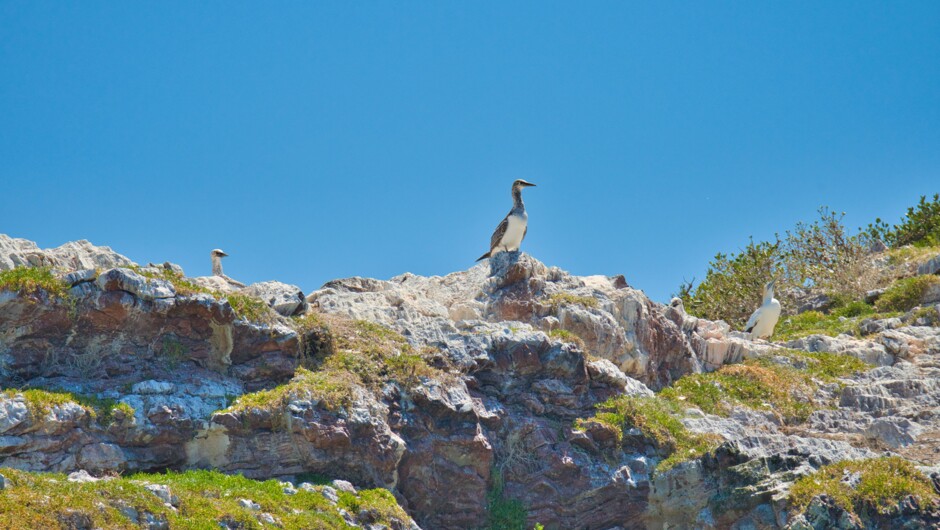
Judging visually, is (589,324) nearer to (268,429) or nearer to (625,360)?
(625,360)

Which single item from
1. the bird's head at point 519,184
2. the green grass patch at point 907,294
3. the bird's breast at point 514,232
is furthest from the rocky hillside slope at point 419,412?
the green grass patch at point 907,294

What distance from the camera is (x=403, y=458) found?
55.9 ft

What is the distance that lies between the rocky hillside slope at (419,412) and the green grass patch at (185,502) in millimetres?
67

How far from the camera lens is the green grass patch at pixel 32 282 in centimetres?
1605

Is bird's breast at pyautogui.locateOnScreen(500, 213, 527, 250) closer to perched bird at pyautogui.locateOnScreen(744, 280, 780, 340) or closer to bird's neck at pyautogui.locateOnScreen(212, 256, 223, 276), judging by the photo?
bird's neck at pyautogui.locateOnScreen(212, 256, 223, 276)

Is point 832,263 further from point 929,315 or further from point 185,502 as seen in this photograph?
point 185,502

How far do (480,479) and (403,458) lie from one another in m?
1.43

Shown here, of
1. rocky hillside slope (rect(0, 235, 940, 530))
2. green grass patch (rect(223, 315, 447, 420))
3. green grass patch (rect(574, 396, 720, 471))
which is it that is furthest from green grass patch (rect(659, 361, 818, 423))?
green grass patch (rect(223, 315, 447, 420))

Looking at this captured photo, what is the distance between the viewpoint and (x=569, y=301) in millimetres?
22062

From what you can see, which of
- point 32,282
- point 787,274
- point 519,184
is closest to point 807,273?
point 787,274

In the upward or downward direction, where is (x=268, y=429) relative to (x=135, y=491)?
upward

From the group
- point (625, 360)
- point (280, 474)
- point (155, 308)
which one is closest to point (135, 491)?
point (280, 474)

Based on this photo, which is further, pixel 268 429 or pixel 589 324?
pixel 589 324

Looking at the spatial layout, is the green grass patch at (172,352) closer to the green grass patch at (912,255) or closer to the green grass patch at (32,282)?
the green grass patch at (32,282)
